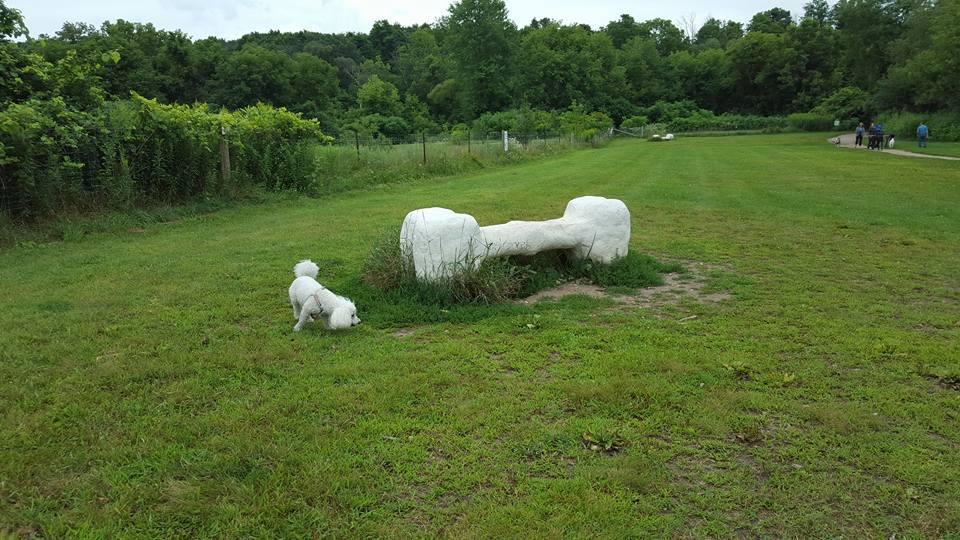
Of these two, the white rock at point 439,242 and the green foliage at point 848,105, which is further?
the green foliage at point 848,105

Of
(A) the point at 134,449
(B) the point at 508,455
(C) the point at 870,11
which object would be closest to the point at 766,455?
(B) the point at 508,455

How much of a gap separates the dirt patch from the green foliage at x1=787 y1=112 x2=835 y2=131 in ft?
194

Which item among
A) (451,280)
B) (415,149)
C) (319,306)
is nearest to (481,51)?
(415,149)

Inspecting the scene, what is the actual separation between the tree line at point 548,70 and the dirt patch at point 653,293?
133 feet

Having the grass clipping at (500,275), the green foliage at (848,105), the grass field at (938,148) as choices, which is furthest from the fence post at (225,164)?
the green foliage at (848,105)

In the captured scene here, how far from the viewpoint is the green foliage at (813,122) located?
56.8 m

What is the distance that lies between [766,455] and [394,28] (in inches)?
5247

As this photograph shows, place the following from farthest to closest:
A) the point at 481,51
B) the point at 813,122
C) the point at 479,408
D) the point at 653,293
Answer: the point at 481,51, the point at 813,122, the point at 653,293, the point at 479,408

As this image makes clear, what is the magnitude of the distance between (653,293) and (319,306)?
12.1ft

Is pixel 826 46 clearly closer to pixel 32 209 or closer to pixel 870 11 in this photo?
pixel 870 11

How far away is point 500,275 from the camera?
6.29m

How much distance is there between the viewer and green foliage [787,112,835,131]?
56812 millimetres

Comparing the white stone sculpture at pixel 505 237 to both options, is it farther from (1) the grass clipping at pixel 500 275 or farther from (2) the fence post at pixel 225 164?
(2) the fence post at pixel 225 164

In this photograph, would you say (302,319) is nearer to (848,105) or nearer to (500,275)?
(500,275)
